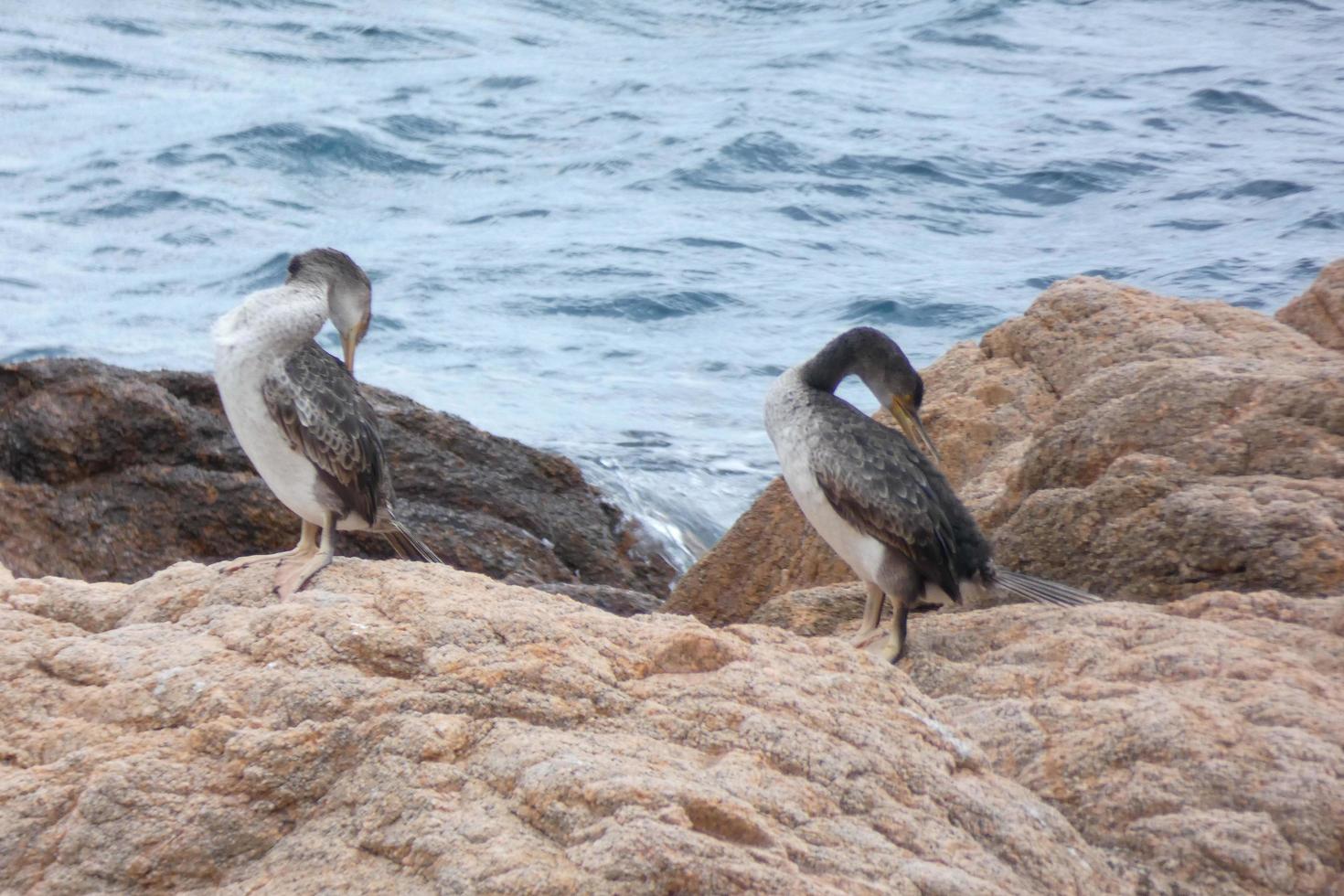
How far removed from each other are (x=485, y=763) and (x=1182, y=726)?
5.73 feet

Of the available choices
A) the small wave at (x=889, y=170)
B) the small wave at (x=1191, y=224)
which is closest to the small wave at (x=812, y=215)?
the small wave at (x=889, y=170)

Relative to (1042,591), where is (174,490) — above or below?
below

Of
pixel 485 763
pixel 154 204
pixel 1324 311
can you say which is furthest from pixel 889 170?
pixel 485 763

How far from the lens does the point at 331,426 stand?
14.7ft

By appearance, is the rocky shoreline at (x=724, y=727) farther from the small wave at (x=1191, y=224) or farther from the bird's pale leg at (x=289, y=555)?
the small wave at (x=1191, y=224)

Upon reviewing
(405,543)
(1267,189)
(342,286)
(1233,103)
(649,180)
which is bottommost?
(649,180)

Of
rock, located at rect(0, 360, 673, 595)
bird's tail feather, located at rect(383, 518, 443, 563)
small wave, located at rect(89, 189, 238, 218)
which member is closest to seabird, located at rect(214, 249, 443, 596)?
bird's tail feather, located at rect(383, 518, 443, 563)

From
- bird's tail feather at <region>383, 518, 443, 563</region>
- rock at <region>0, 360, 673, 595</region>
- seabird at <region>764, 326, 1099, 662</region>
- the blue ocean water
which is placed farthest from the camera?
the blue ocean water

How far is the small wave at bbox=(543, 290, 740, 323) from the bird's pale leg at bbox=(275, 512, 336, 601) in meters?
12.1

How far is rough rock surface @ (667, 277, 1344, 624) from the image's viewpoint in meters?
4.73

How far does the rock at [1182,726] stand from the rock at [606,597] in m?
2.44

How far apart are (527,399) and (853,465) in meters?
8.79

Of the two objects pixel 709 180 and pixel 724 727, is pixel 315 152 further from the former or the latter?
pixel 724 727

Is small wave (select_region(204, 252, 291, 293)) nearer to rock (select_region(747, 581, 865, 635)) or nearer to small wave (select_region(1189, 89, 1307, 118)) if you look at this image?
rock (select_region(747, 581, 865, 635))
